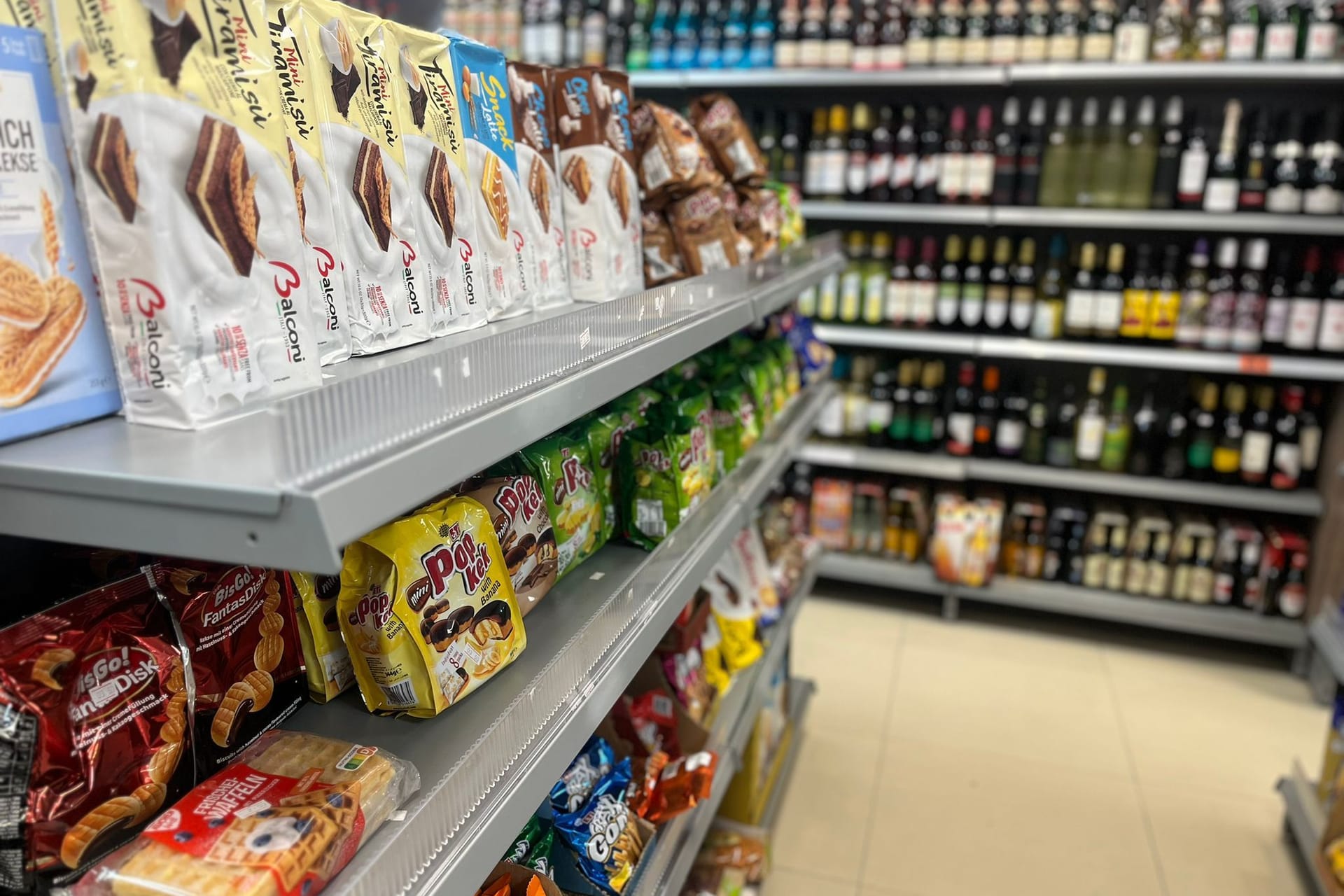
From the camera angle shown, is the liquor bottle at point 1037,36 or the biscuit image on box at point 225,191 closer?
the biscuit image on box at point 225,191

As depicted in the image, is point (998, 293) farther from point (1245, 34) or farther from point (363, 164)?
point (363, 164)

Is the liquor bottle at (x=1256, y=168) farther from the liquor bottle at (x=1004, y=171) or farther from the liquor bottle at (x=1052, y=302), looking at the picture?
the liquor bottle at (x=1004, y=171)

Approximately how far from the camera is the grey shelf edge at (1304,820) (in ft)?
6.62

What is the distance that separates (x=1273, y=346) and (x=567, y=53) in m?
2.71

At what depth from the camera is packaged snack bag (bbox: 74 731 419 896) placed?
0.64m

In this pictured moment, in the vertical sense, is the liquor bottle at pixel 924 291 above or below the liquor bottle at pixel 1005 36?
below

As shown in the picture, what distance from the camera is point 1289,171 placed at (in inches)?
109

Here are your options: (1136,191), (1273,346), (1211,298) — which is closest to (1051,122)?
(1136,191)

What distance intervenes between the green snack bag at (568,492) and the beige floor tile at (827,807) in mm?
1288

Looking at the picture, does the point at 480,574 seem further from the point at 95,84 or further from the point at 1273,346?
the point at 1273,346

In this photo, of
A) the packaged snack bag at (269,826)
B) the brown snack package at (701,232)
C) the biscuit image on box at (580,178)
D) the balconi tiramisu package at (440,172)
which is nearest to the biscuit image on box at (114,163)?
the balconi tiramisu package at (440,172)

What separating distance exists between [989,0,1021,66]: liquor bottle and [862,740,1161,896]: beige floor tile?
7.29 feet

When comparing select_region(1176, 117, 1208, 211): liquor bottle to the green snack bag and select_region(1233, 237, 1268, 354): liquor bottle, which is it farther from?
the green snack bag

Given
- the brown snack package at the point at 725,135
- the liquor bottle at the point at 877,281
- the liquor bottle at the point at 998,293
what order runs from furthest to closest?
the liquor bottle at the point at 877,281 → the liquor bottle at the point at 998,293 → the brown snack package at the point at 725,135
